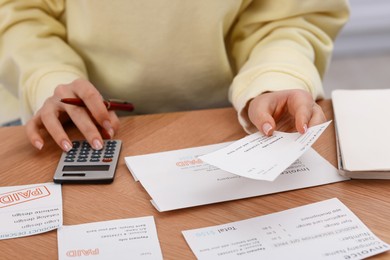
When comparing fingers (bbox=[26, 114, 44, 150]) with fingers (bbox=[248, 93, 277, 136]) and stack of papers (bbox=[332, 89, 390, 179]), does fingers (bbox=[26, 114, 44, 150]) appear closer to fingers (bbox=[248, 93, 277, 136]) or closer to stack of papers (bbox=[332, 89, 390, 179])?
fingers (bbox=[248, 93, 277, 136])

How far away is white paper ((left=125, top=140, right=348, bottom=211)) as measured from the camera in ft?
2.19

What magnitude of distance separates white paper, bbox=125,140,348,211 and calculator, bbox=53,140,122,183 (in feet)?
0.09

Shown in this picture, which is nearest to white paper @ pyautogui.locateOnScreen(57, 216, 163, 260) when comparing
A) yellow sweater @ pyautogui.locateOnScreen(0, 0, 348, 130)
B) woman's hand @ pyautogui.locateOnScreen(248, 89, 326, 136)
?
woman's hand @ pyautogui.locateOnScreen(248, 89, 326, 136)

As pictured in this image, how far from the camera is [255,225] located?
618 mm

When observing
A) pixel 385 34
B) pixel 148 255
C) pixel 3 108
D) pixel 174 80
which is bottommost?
pixel 385 34

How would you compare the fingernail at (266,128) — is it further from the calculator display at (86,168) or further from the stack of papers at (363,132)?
the calculator display at (86,168)

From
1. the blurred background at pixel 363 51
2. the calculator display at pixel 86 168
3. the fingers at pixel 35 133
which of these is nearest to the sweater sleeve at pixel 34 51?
the fingers at pixel 35 133

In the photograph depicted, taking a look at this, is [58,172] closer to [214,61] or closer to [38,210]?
[38,210]

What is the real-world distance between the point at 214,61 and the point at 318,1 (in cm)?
22

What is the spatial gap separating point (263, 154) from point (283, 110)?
159 mm

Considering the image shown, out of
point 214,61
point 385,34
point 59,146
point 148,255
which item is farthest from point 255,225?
point 385,34

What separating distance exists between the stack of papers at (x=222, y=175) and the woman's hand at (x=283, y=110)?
2cm

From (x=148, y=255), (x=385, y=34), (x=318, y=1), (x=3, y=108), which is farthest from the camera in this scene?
(x=385, y=34)

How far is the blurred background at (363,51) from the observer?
2195mm
